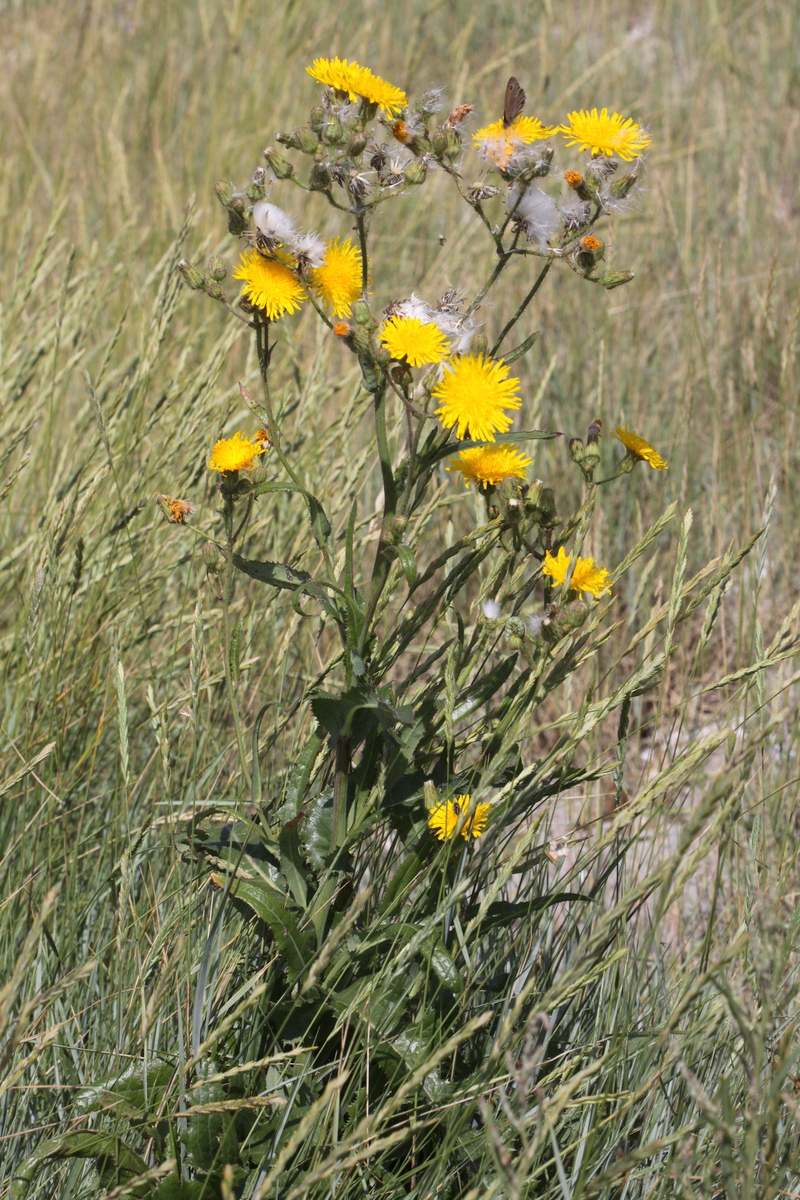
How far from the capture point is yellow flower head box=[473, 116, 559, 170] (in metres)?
1.03

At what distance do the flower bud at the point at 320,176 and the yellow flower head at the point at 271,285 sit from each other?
89 millimetres

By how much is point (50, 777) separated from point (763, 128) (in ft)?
12.5

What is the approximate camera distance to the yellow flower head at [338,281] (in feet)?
3.55

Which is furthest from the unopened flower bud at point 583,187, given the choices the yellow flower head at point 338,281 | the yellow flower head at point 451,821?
the yellow flower head at point 451,821

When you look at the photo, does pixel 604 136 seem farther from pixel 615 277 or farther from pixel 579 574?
pixel 579 574

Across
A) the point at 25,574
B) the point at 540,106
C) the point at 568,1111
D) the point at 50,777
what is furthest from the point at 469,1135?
the point at 540,106

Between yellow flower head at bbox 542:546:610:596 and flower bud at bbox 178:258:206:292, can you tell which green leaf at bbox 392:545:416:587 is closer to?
yellow flower head at bbox 542:546:610:596


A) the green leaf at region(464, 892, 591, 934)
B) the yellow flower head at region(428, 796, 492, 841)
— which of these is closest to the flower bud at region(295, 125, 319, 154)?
the yellow flower head at region(428, 796, 492, 841)

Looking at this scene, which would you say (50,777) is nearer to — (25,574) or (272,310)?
(25,574)

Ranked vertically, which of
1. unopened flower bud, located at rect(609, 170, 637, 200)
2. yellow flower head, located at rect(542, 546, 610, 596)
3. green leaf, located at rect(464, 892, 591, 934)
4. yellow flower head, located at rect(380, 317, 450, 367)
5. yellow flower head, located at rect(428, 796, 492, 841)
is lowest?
green leaf, located at rect(464, 892, 591, 934)

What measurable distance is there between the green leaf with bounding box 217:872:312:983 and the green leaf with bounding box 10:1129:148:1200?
0.23m

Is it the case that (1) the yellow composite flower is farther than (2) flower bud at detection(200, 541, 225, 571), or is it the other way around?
(2) flower bud at detection(200, 541, 225, 571)

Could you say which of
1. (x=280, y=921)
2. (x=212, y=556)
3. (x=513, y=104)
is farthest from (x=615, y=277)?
(x=280, y=921)

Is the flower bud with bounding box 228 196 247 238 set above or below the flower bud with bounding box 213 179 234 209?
below
